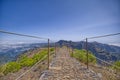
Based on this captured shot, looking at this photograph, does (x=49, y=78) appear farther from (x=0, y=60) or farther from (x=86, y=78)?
(x=0, y=60)

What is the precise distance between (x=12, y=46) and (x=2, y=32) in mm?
363

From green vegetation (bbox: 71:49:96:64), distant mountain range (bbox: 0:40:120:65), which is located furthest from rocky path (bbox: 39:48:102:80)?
green vegetation (bbox: 71:49:96:64)

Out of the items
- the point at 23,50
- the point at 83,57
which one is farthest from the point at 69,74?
the point at 83,57

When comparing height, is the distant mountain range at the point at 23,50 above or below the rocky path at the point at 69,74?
above

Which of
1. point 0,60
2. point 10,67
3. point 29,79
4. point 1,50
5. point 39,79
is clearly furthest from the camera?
point 10,67

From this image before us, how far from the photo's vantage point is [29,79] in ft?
16.4

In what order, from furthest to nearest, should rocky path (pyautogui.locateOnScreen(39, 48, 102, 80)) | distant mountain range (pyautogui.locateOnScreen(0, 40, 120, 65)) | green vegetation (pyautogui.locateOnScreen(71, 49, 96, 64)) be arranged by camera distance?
green vegetation (pyautogui.locateOnScreen(71, 49, 96, 64)), rocky path (pyautogui.locateOnScreen(39, 48, 102, 80)), distant mountain range (pyautogui.locateOnScreen(0, 40, 120, 65))

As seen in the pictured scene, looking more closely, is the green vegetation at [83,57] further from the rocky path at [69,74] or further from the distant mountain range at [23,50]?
the rocky path at [69,74]

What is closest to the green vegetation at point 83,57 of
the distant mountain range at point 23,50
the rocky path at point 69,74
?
the distant mountain range at point 23,50

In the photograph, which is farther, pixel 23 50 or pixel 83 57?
pixel 83 57

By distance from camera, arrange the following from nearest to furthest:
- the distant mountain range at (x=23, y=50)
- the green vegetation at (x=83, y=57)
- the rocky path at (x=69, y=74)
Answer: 1. the distant mountain range at (x=23, y=50)
2. the rocky path at (x=69, y=74)
3. the green vegetation at (x=83, y=57)

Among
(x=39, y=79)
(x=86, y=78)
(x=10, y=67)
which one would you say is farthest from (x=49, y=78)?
(x=10, y=67)

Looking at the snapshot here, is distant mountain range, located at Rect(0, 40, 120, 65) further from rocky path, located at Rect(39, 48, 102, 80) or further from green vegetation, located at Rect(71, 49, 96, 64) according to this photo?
green vegetation, located at Rect(71, 49, 96, 64)

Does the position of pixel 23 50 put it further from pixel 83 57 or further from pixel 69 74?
pixel 83 57
